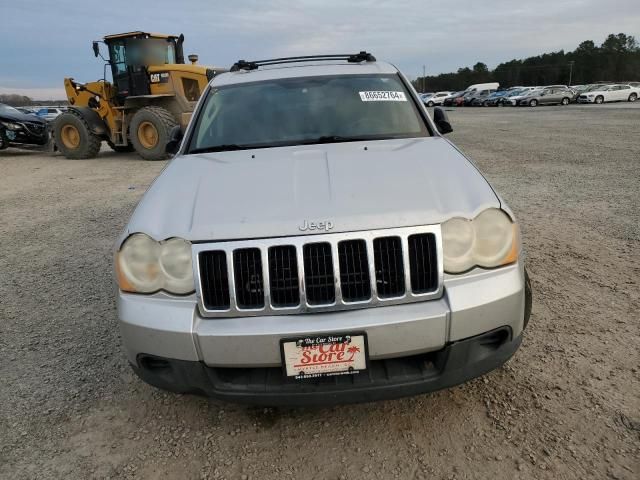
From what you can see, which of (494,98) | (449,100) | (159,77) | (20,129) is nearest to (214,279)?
(159,77)

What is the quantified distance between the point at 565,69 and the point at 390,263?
3835 inches

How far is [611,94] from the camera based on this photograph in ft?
124

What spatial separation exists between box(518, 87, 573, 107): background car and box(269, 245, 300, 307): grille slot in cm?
4200

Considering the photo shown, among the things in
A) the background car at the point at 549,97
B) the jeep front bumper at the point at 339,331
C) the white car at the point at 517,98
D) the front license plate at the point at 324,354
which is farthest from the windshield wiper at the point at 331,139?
the white car at the point at 517,98

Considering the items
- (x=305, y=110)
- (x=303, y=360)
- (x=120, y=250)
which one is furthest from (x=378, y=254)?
(x=305, y=110)

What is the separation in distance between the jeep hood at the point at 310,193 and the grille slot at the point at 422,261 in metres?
0.07

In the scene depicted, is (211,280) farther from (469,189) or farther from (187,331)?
(469,189)

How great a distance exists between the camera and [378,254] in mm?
2043

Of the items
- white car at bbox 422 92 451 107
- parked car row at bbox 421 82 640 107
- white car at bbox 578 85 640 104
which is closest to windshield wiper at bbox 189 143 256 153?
parked car row at bbox 421 82 640 107

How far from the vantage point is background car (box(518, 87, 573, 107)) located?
127 feet

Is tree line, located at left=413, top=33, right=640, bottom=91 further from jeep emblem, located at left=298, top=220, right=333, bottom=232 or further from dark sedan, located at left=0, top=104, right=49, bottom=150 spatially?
jeep emblem, located at left=298, top=220, right=333, bottom=232

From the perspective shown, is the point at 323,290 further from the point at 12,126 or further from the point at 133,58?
the point at 12,126

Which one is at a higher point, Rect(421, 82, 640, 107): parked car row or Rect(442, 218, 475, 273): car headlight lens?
Rect(421, 82, 640, 107): parked car row

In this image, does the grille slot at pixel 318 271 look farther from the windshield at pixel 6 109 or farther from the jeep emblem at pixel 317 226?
the windshield at pixel 6 109
